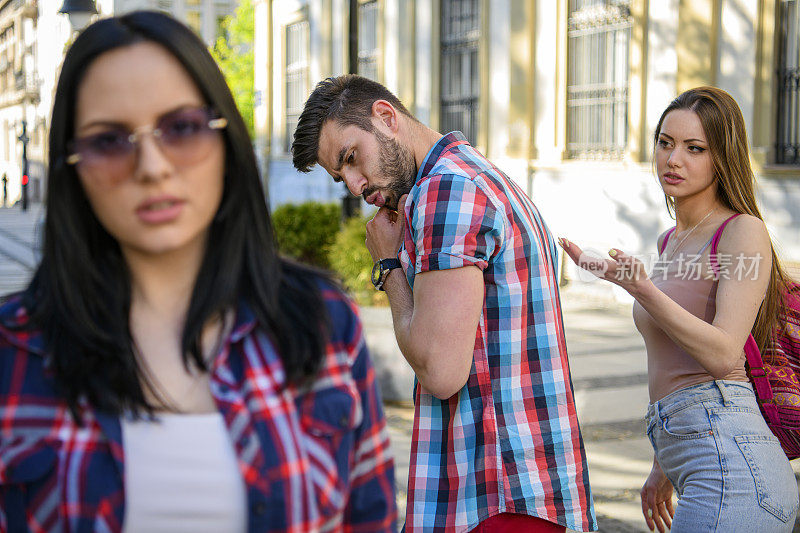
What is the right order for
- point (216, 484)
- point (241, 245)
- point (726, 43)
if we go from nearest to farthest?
point (216, 484) → point (241, 245) → point (726, 43)

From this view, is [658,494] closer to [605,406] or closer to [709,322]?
[709,322]

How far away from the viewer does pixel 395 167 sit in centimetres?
264

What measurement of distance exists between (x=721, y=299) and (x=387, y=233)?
0.97 m

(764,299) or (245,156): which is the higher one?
(245,156)

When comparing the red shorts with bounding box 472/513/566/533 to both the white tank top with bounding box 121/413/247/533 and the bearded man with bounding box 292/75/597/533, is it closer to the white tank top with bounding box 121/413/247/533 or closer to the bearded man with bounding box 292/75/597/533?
the bearded man with bounding box 292/75/597/533

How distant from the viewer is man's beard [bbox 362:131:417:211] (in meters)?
2.63

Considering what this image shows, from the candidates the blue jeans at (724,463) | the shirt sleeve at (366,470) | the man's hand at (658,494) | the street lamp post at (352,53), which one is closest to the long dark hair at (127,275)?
the shirt sleeve at (366,470)

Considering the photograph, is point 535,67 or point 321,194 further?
point 321,194

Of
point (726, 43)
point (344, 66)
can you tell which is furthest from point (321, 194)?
point (726, 43)

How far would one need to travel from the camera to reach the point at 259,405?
1.48m

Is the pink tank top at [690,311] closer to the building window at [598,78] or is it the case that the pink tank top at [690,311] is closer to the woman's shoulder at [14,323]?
the woman's shoulder at [14,323]

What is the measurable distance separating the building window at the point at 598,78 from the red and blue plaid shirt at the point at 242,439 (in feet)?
37.6

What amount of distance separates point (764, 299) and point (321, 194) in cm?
1855

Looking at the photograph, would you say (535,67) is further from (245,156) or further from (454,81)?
(245,156)
